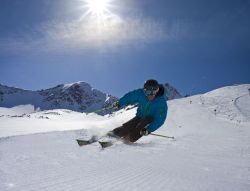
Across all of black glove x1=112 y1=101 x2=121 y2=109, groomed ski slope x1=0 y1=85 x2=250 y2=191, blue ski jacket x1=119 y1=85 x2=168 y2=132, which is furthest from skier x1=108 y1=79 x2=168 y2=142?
groomed ski slope x1=0 y1=85 x2=250 y2=191

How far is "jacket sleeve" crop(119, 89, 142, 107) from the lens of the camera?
10.3 m

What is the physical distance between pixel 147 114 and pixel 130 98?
33.5 inches

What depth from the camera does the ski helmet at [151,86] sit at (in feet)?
32.0

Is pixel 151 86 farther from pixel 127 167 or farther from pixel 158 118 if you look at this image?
pixel 127 167

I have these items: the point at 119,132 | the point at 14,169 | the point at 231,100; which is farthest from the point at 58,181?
the point at 231,100

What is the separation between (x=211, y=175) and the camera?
17.0ft

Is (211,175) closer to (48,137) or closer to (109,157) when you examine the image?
(109,157)

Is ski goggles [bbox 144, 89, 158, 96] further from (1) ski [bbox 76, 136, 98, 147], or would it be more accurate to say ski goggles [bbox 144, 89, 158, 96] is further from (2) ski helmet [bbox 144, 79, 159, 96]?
(1) ski [bbox 76, 136, 98, 147]

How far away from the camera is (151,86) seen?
978 cm

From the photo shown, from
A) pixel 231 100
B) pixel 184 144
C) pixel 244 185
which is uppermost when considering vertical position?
pixel 231 100

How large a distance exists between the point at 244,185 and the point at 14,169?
11.1 feet

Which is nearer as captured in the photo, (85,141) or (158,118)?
(85,141)

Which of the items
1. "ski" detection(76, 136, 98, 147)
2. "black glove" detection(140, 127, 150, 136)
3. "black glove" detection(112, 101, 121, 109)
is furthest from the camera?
"black glove" detection(112, 101, 121, 109)

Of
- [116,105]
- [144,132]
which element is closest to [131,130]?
[144,132]
